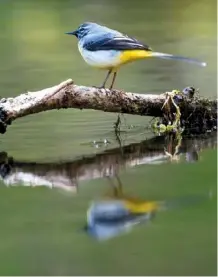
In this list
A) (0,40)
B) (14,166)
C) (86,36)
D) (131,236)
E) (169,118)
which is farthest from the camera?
(0,40)

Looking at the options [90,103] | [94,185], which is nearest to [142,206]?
[94,185]

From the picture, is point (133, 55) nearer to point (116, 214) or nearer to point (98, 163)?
point (98, 163)

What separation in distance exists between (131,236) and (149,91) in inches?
194

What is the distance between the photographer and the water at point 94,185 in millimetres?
4340

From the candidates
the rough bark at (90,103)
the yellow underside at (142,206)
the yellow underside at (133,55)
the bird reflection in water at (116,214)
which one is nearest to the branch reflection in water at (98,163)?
the rough bark at (90,103)

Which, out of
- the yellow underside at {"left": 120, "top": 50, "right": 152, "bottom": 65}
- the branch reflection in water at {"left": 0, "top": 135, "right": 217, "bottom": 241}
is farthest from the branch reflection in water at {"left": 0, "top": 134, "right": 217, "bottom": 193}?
the yellow underside at {"left": 120, "top": 50, "right": 152, "bottom": 65}

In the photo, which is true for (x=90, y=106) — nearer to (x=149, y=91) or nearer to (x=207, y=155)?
(x=207, y=155)

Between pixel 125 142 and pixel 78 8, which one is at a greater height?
pixel 78 8

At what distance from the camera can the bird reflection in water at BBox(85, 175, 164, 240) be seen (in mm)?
4648

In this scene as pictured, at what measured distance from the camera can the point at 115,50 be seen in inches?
256

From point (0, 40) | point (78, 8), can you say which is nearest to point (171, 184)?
point (0, 40)

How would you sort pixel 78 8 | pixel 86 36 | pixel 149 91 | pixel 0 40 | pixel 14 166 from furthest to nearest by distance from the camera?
pixel 78 8
pixel 0 40
pixel 149 91
pixel 86 36
pixel 14 166

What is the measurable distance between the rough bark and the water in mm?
286

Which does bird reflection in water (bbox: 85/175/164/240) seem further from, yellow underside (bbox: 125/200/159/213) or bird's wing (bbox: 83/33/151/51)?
bird's wing (bbox: 83/33/151/51)
